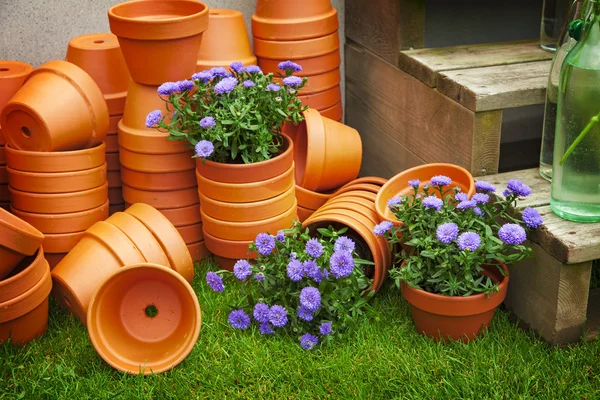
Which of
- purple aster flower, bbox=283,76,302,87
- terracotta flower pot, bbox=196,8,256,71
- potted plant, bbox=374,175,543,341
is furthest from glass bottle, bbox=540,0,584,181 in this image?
terracotta flower pot, bbox=196,8,256,71

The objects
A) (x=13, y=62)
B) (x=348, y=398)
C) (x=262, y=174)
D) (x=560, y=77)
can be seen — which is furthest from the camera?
(x=13, y=62)

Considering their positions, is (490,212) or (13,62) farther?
(13,62)

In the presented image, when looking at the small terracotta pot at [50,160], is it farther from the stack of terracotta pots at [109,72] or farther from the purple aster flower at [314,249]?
the purple aster flower at [314,249]

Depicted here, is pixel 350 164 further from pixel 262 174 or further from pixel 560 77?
pixel 560 77

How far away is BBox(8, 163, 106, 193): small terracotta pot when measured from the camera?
2.41 m

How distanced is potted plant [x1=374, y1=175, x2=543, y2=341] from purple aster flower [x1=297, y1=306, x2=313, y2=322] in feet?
0.84

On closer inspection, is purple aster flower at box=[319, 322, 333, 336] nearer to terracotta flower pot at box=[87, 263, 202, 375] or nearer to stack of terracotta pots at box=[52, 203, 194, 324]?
terracotta flower pot at box=[87, 263, 202, 375]

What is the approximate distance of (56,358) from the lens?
221 centimetres

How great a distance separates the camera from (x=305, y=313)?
2199 millimetres

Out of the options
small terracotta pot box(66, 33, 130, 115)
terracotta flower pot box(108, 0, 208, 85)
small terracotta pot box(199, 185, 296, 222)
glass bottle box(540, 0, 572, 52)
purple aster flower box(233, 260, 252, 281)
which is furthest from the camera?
glass bottle box(540, 0, 572, 52)

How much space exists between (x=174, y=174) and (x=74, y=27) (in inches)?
29.8

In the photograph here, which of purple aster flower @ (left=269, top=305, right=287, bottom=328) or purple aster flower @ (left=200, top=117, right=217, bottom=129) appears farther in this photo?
purple aster flower @ (left=200, top=117, right=217, bottom=129)

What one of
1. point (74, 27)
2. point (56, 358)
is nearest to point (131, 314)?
point (56, 358)

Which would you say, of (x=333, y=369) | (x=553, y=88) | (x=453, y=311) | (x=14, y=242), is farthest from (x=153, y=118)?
(x=553, y=88)
